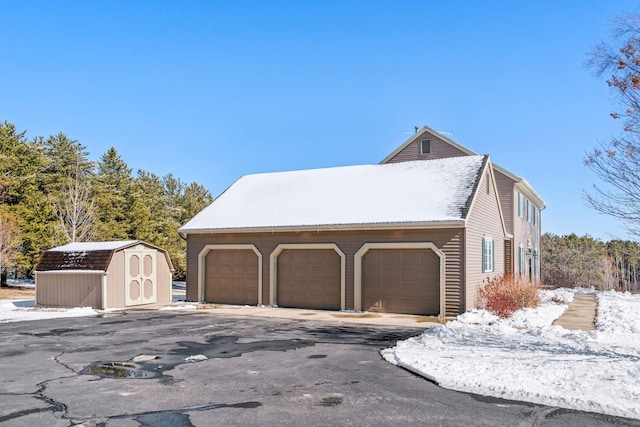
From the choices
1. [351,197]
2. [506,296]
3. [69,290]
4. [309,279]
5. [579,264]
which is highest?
[351,197]

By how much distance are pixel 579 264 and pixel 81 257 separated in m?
52.0

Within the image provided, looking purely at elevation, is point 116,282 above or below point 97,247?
below

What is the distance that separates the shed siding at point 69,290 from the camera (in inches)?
735

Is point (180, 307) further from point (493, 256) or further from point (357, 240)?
point (493, 256)

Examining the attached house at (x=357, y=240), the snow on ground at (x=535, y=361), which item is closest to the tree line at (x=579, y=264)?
the attached house at (x=357, y=240)

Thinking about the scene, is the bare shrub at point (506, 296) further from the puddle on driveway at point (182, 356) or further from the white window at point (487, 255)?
the puddle on driveway at point (182, 356)

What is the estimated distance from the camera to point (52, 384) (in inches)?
299

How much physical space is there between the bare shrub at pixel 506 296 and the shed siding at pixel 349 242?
1043 mm

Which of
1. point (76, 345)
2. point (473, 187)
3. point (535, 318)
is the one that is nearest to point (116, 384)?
point (76, 345)

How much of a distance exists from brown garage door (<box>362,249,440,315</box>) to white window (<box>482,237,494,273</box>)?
2871 mm

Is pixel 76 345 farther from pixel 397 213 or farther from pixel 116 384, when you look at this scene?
pixel 397 213

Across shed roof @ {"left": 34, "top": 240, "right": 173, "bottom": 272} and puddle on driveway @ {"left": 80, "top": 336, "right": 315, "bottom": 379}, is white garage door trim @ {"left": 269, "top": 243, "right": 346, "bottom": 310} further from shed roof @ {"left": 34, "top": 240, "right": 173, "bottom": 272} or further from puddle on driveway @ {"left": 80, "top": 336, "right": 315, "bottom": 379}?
puddle on driveway @ {"left": 80, "top": 336, "right": 315, "bottom": 379}

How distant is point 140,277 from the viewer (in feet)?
65.8

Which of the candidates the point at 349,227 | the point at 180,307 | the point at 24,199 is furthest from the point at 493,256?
the point at 24,199
